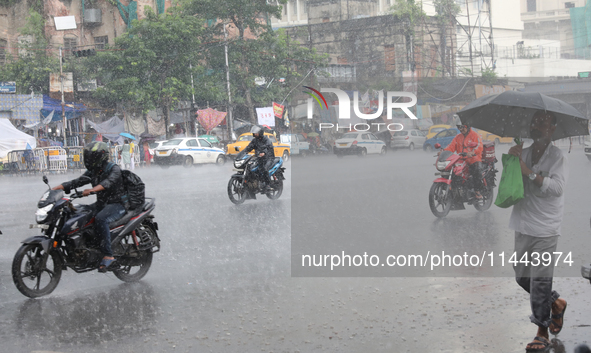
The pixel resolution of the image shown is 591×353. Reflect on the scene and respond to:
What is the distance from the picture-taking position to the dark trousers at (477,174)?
9.14m

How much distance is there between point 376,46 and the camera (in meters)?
39.6

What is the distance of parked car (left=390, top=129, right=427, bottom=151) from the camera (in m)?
31.5

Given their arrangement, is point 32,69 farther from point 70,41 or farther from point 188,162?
point 188,162

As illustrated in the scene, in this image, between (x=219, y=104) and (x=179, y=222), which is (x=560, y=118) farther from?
(x=219, y=104)

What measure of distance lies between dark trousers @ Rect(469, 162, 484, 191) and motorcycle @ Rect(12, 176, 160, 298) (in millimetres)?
5529

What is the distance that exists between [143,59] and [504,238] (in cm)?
2846

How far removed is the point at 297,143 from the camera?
33500mm

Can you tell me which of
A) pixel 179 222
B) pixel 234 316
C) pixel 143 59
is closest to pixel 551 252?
pixel 234 316

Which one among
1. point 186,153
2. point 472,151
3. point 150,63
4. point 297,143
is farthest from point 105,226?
point 150,63

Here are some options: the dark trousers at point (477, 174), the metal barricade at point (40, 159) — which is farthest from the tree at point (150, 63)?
the dark trousers at point (477, 174)

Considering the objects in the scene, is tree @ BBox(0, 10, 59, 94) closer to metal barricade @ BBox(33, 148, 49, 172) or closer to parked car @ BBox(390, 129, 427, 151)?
metal barricade @ BBox(33, 148, 49, 172)

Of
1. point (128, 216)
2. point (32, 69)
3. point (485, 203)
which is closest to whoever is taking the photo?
point (128, 216)

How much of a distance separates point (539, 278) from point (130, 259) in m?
3.82

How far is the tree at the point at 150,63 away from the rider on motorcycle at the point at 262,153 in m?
21.1
